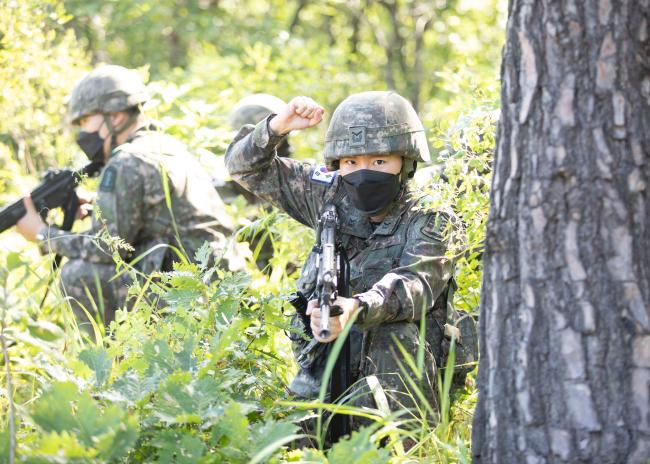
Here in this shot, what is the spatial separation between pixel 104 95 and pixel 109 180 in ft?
2.20

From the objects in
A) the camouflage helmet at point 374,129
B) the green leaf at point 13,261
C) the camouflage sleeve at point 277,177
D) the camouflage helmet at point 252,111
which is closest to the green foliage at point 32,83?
the camouflage helmet at point 252,111

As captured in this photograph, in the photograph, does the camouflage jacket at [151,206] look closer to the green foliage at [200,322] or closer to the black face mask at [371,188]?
the green foliage at [200,322]

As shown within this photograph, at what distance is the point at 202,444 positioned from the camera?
8.86 ft

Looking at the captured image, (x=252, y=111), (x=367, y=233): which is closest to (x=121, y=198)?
(x=252, y=111)

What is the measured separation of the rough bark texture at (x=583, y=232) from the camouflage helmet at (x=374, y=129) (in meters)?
1.15

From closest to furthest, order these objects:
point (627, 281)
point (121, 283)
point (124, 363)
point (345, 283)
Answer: point (627, 281), point (124, 363), point (345, 283), point (121, 283)

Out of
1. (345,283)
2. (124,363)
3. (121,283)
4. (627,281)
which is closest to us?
(627,281)

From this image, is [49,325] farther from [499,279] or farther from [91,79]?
[91,79]

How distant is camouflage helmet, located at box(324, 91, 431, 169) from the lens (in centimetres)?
375

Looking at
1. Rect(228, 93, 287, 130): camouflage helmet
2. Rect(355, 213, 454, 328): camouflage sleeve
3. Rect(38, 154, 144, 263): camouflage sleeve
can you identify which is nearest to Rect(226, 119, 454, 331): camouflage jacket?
Rect(355, 213, 454, 328): camouflage sleeve

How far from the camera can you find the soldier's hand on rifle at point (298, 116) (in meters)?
3.85

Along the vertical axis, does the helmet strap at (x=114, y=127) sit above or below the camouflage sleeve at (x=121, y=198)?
above

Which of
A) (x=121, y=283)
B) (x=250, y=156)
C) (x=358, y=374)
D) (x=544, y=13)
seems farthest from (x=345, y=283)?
(x=121, y=283)

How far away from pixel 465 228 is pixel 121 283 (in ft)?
8.83
